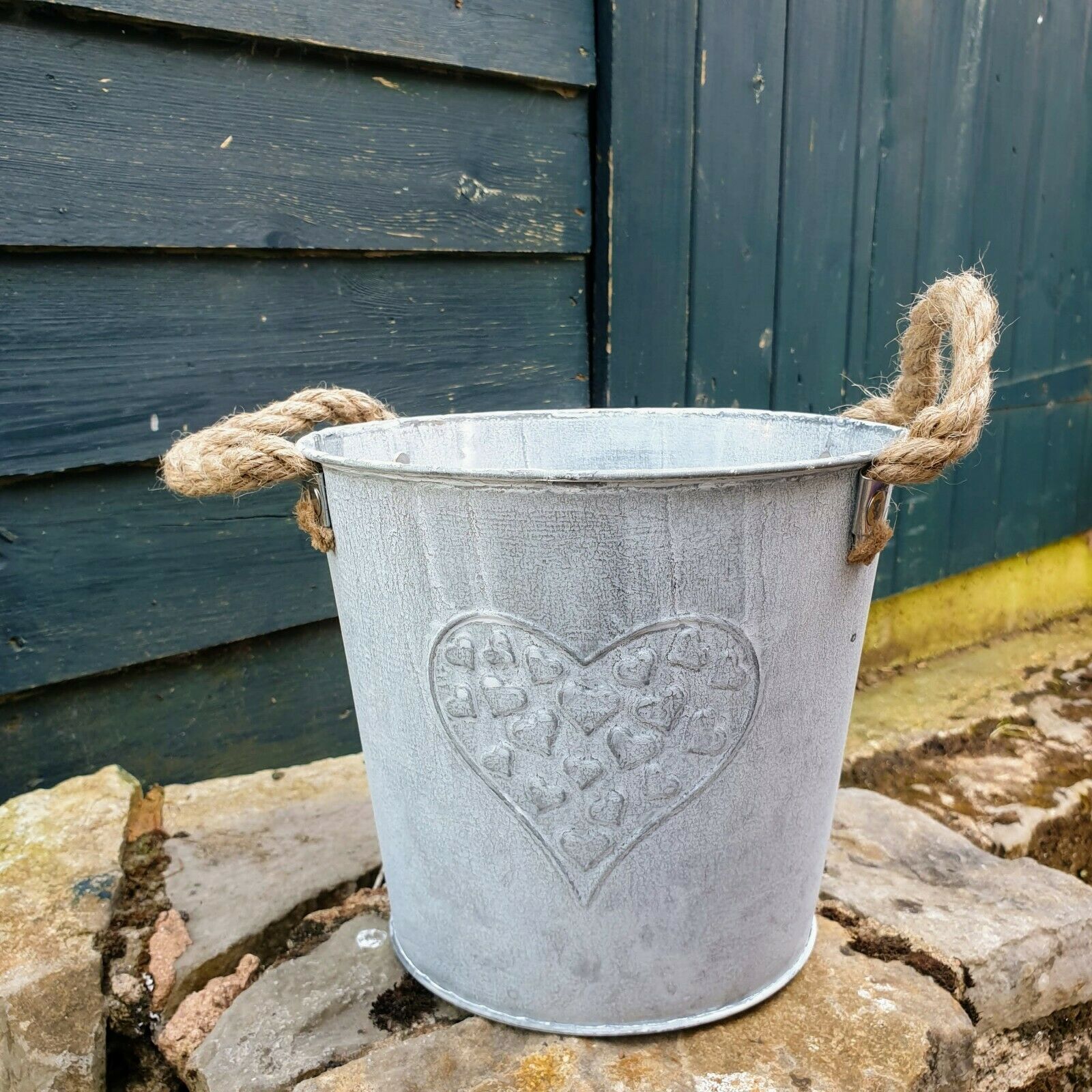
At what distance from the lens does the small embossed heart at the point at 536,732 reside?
0.87m

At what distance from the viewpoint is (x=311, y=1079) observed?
3.12ft

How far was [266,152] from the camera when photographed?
57.5 inches

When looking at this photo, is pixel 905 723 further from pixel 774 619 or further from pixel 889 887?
pixel 774 619

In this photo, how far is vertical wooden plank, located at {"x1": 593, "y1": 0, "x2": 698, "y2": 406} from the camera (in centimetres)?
174

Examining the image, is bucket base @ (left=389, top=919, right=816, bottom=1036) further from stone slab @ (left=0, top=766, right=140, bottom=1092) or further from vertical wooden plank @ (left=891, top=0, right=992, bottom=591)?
vertical wooden plank @ (left=891, top=0, right=992, bottom=591)

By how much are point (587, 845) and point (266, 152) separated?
45.1 inches

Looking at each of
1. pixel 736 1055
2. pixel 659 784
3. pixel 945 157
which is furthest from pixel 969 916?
pixel 945 157

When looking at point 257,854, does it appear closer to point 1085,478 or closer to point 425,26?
point 425,26

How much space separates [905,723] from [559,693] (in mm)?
1800

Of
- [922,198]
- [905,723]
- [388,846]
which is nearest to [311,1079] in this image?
[388,846]

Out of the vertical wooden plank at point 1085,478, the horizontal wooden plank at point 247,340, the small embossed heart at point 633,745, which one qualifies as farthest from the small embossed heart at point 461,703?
A: the vertical wooden plank at point 1085,478

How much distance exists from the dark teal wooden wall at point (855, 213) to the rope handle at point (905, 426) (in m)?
0.82

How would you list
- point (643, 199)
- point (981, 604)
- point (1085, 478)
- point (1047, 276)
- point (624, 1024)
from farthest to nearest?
point (1085, 478), point (981, 604), point (1047, 276), point (643, 199), point (624, 1024)

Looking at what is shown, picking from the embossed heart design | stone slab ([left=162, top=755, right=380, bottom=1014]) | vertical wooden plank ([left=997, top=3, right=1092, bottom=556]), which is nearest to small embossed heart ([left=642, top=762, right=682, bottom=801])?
the embossed heart design
